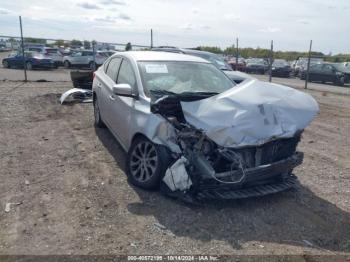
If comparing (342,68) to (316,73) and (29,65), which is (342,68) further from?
(29,65)

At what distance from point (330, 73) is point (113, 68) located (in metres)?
21.9

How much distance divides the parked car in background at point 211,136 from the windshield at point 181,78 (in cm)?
2

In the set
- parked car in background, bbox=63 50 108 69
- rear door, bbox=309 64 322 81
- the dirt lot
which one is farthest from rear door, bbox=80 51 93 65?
the dirt lot

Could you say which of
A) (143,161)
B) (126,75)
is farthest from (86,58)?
(143,161)

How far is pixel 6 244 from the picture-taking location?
11.9 ft

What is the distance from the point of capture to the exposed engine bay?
4340 millimetres

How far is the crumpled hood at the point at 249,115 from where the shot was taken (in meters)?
4.29

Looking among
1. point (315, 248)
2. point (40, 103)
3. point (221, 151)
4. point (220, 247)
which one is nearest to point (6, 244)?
point (220, 247)

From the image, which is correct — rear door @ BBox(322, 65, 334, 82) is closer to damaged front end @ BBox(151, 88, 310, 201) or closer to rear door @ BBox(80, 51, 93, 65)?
rear door @ BBox(80, 51, 93, 65)

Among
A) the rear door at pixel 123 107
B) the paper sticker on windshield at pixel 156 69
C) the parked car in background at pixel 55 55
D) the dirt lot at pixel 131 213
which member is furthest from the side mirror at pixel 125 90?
the parked car in background at pixel 55 55

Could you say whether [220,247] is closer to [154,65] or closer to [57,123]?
[154,65]

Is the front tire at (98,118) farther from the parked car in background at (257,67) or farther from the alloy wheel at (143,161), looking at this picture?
the parked car in background at (257,67)

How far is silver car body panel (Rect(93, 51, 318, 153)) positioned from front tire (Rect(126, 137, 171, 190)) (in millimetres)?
122

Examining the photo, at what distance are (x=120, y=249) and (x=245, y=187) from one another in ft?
5.62
